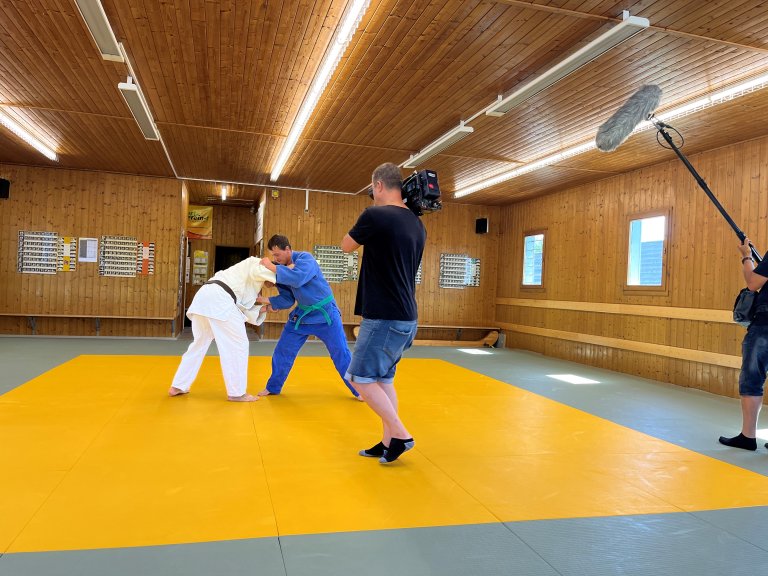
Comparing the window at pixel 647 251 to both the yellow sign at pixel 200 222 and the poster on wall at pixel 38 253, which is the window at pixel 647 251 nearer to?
the yellow sign at pixel 200 222

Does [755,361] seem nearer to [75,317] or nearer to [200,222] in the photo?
[75,317]

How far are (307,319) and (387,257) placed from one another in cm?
218

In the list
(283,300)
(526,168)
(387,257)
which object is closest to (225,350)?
(283,300)

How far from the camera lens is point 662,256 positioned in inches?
314

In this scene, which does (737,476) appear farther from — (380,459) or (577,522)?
(380,459)

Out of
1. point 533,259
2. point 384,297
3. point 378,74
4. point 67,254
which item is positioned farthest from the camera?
point 533,259

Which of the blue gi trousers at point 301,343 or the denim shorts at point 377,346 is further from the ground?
the denim shorts at point 377,346

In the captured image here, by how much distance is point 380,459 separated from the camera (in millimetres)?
3340

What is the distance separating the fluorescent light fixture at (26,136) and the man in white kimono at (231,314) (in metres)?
4.54

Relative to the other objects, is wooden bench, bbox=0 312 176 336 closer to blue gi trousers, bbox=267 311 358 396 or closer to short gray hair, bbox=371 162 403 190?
blue gi trousers, bbox=267 311 358 396

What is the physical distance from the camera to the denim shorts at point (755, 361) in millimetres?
3938

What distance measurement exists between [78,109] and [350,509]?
21.4 feet

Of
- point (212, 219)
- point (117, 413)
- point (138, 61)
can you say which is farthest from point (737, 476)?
point (212, 219)

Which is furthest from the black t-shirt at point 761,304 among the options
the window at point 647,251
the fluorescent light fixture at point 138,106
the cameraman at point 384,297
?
the fluorescent light fixture at point 138,106
